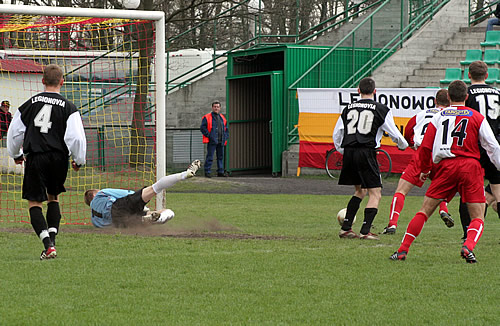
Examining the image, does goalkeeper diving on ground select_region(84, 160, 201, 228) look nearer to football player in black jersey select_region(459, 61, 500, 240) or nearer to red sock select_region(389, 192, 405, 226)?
red sock select_region(389, 192, 405, 226)

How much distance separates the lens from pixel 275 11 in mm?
25078

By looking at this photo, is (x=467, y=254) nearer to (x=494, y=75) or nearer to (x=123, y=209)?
(x=123, y=209)

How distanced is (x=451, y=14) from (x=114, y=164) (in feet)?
42.3

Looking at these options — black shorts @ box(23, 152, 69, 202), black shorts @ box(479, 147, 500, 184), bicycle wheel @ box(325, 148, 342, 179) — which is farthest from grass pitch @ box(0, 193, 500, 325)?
bicycle wheel @ box(325, 148, 342, 179)

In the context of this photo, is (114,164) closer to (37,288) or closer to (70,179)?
(70,179)

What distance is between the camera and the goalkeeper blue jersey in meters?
10.1

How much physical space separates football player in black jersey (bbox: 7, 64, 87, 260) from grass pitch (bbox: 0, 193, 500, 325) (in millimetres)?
621

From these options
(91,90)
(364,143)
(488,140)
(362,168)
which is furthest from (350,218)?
(91,90)

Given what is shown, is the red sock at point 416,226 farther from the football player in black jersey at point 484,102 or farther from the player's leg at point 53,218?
the player's leg at point 53,218

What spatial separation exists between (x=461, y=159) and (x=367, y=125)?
2244mm

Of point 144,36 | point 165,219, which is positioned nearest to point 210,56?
point 144,36

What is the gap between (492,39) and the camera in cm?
2261

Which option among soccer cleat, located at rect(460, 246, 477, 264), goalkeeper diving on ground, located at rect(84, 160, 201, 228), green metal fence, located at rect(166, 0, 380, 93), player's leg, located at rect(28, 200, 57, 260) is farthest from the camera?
→ green metal fence, located at rect(166, 0, 380, 93)

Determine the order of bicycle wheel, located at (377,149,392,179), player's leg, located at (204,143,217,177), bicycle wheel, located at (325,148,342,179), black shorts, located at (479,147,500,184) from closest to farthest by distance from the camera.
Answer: black shorts, located at (479,147,500,184)
bicycle wheel, located at (377,149,392,179)
bicycle wheel, located at (325,148,342,179)
player's leg, located at (204,143,217,177)
